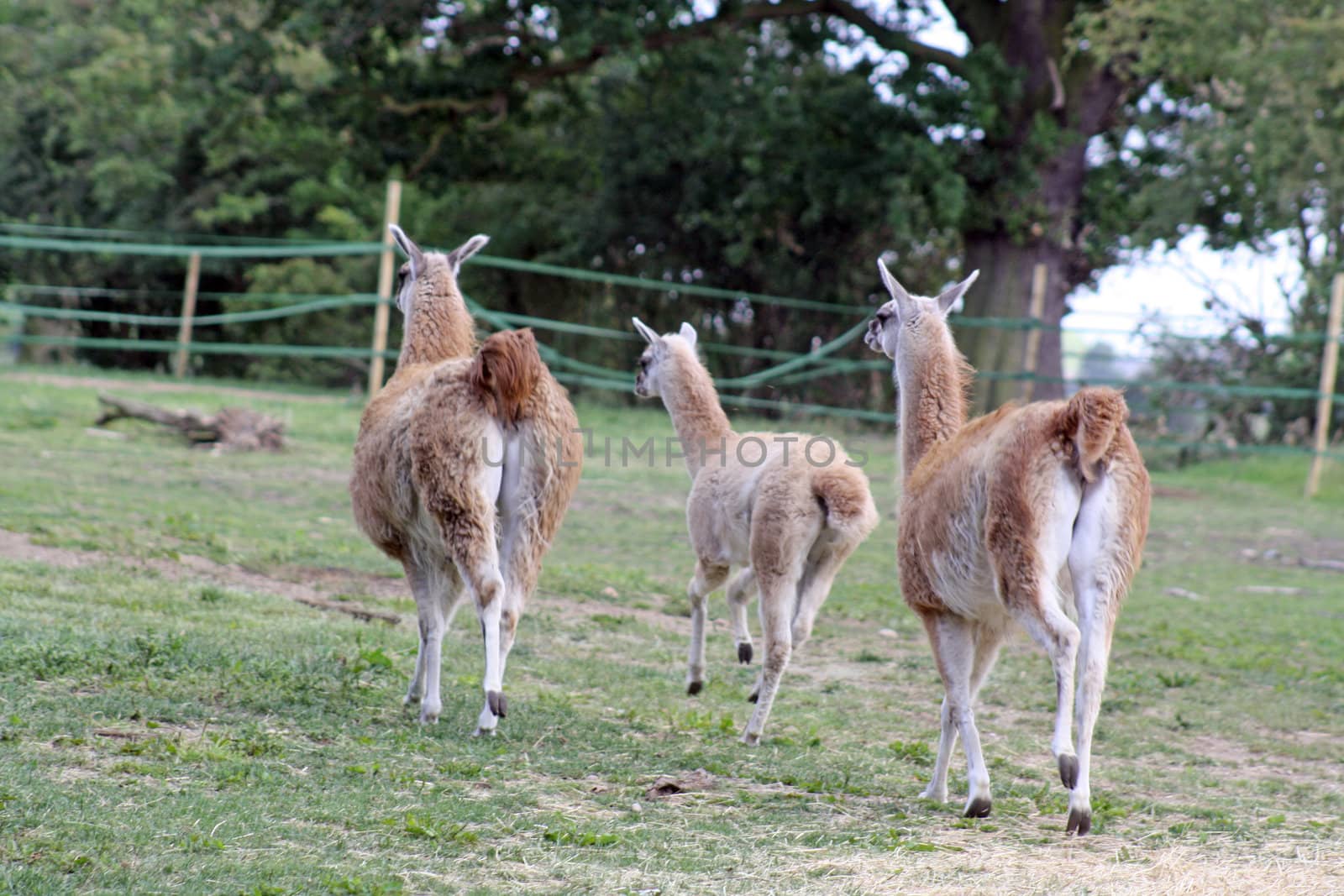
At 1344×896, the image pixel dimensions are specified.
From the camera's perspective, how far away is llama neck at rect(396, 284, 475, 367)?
6.25 metres

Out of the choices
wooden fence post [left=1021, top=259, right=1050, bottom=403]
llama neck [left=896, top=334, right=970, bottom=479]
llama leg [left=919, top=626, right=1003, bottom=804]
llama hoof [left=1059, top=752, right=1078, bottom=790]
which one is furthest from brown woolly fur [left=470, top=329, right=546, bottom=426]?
wooden fence post [left=1021, top=259, right=1050, bottom=403]

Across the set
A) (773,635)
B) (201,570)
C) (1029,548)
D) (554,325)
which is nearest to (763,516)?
(773,635)

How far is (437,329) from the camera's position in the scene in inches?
249

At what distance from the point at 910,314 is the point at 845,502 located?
2.67ft

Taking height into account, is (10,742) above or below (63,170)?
below

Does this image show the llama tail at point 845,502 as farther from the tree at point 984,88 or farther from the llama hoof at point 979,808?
the tree at point 984,88

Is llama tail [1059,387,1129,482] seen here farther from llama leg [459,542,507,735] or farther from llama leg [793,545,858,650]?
llama leg [459,542,507,735]

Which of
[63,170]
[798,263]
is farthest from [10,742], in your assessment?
[63,170]

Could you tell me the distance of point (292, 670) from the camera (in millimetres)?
5340

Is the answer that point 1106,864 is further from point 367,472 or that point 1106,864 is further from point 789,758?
point 367,472

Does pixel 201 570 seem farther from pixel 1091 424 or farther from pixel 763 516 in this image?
pixel 1091 424

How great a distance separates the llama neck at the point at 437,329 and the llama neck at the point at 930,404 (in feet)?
6.77

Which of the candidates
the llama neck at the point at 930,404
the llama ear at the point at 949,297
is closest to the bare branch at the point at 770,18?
the llama ear at the point at 949,297

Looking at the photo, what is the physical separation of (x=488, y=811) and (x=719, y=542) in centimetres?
244
